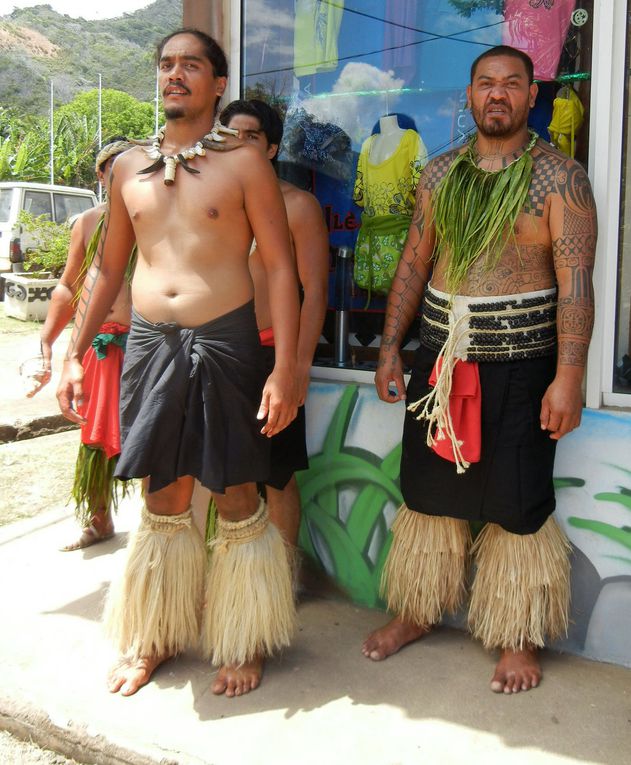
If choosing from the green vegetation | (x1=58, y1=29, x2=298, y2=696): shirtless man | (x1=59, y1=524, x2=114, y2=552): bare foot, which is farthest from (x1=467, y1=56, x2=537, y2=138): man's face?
the green vegetation

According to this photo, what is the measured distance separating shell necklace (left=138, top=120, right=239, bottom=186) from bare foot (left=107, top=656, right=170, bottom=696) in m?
1.65

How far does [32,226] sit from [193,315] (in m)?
12.2

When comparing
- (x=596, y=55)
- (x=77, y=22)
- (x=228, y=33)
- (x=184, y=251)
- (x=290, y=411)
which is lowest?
(x=290, y=411)

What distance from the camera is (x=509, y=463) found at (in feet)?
8.00

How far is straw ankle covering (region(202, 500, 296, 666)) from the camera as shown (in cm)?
241

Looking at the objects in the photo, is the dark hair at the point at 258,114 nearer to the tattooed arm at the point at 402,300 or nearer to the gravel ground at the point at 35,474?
the tattooed arm at the point at 402,300

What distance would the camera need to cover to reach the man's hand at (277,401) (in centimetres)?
224

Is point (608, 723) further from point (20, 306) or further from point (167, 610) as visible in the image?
point (20, 306)

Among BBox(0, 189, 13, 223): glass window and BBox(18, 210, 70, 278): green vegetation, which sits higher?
BBox(0, 189, 13, 223): glass window

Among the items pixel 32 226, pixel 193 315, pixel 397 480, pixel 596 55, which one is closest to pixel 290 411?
pixel 193 315

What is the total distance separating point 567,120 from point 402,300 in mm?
902

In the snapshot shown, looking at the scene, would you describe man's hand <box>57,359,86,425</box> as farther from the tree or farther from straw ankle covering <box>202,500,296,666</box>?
the tree

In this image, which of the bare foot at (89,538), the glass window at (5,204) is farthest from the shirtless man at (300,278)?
the glass window at (5,204)

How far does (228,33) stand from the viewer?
10.7 ft
